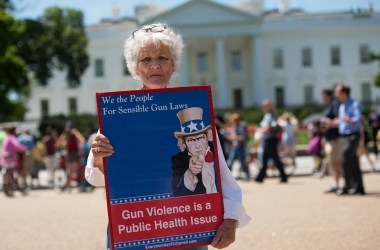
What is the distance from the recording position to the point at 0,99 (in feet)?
132

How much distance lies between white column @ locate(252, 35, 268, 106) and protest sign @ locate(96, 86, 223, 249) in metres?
71.0

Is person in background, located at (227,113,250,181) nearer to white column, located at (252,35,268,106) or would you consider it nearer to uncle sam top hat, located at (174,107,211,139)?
uncle sam top hat, located at (174,107,211,139)

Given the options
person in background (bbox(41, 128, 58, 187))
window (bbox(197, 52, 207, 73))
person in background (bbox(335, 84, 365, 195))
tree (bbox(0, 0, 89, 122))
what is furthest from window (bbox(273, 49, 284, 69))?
person in background (bbox(335, 84, 365, 195))

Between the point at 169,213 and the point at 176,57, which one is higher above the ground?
the point at 176,57

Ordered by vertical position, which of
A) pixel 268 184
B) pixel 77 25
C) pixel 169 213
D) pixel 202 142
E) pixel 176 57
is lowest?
pixel 268 184

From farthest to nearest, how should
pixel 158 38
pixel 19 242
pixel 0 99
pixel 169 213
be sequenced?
pixel 0 99
pixel 19 242
pixel 158 38
pixel 169 213

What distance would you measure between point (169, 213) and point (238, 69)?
75878 millimetres

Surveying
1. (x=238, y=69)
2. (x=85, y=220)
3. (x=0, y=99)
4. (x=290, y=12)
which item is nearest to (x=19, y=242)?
(x=85, y=220)

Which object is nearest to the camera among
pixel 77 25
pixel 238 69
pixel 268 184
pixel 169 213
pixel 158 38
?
pixel 169 213

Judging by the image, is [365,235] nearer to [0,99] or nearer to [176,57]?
[176,57]

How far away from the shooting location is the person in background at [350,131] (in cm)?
1184

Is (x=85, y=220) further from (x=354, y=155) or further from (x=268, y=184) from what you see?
(x=268, y=184)

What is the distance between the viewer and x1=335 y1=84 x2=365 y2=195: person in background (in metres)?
11.8

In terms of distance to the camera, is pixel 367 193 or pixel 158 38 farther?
pixel 367 193
